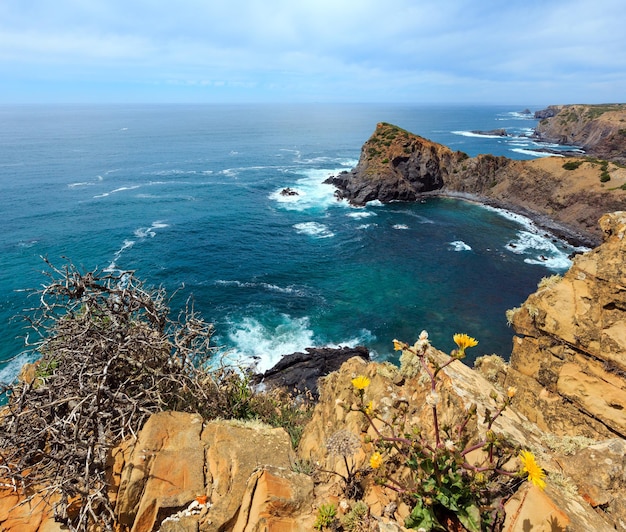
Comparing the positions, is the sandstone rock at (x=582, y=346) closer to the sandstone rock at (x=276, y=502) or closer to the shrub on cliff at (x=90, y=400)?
the sandstone rock at (x=276, y=502)

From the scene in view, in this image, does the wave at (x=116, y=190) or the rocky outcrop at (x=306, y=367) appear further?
the wave at (x=116, y=190)

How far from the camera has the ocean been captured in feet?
106

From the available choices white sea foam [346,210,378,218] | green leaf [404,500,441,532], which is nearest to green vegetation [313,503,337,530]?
green leaf [404,500,441,532]

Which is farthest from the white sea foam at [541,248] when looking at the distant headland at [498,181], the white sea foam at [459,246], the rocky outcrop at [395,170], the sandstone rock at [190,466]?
the sandstone rock at [190,466]

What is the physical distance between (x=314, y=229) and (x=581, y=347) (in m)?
47.0

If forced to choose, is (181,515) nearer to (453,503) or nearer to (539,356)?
(453,503)

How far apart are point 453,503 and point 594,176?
3014 inches

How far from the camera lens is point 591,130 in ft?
427

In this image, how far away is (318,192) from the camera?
75.4 m

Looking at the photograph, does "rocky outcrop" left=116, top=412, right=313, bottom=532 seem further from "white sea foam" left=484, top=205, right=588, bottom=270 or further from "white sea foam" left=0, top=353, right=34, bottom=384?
"white sea foam" left=484, top=205, right=588, bottom=270

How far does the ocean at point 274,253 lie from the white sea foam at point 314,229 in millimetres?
317

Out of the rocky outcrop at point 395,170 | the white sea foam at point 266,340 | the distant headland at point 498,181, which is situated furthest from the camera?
the rocky outcrop at point 395,170

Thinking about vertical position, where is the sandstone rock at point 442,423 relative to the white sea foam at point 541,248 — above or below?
above

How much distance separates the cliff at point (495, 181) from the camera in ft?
187
